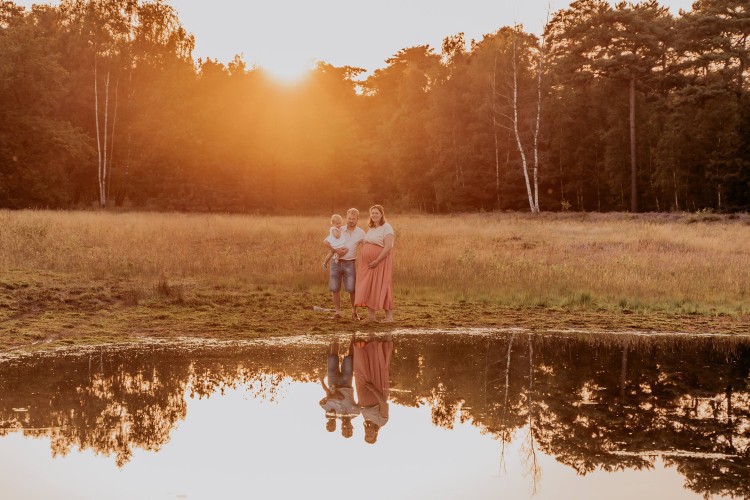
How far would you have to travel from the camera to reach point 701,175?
50.9 m

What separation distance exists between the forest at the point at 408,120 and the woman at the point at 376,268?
3125 centimetres

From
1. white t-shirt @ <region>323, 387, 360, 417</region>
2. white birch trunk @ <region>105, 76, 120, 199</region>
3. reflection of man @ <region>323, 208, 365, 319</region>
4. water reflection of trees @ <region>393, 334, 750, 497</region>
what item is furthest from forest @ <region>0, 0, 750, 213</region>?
white t-shirt @ <region>323, 387, 360, 417</region>

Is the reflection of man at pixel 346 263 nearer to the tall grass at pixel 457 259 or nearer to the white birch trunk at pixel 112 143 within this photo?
the tall grass at pixel 457 259

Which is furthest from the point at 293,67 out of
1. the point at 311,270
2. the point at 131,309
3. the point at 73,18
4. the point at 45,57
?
the point at 131,309

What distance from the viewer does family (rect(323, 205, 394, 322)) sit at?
12.5m

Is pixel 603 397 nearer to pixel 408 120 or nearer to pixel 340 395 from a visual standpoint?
pixel 340 395

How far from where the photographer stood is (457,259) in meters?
19.6

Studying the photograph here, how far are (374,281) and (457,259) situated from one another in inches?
287

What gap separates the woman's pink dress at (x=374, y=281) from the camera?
12.5m

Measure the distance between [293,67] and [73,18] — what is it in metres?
16.6

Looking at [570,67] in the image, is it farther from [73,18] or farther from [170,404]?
[170,404]

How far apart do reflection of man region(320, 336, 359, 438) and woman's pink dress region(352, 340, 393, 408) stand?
0.09m

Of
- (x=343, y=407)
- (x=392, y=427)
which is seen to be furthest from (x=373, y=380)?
(x=392, y=427)

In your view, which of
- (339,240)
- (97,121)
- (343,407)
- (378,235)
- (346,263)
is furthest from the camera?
(97,121)
